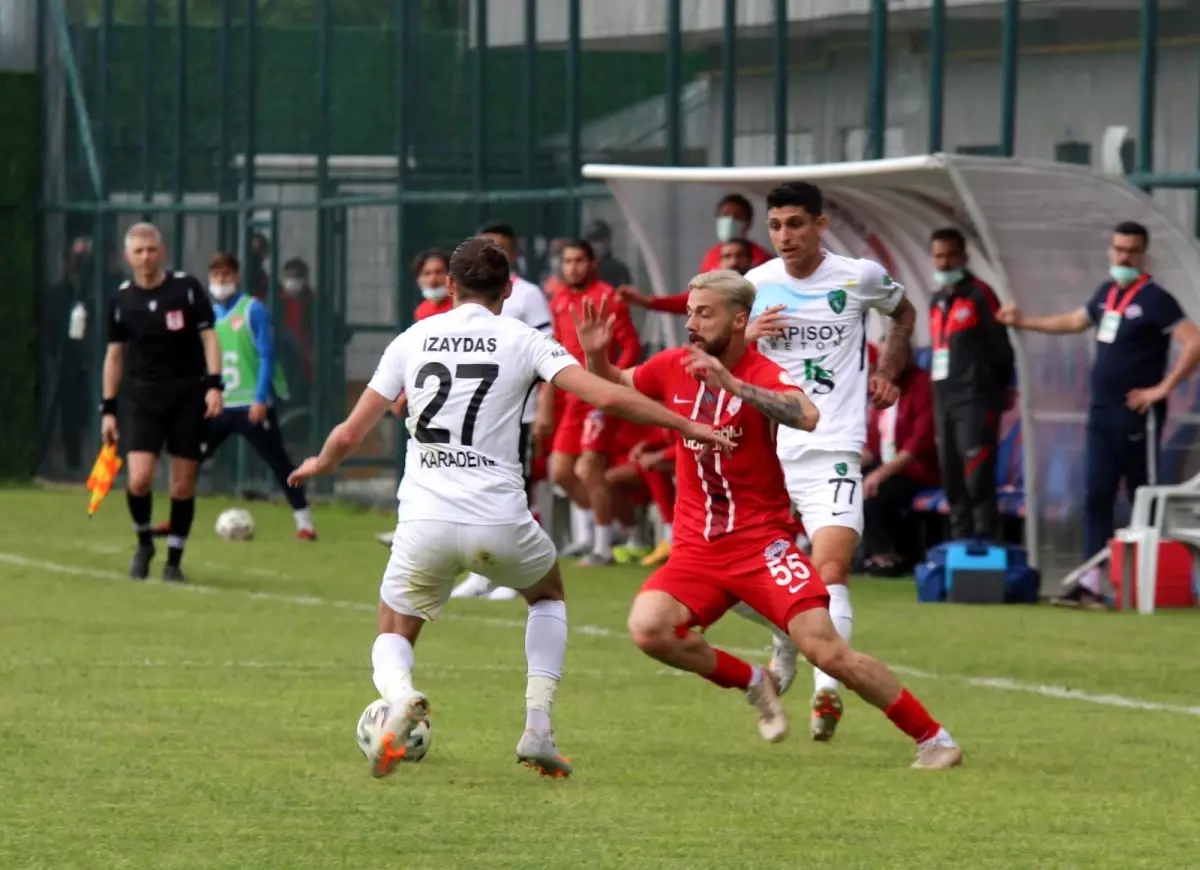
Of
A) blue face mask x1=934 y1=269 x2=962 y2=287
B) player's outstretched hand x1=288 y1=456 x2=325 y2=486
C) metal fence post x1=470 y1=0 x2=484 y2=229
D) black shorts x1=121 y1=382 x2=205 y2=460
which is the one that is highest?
metal fence post x1=470 y1=0 x2=484 y2=229

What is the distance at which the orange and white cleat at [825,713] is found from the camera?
10000mm

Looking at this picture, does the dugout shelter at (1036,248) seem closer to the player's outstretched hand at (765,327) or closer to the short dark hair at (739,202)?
the short dark hair at (739,202)

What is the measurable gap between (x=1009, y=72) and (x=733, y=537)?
9.72 m

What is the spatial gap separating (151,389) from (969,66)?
6.15m

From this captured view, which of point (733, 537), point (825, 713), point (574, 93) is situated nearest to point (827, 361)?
point (825, 713)

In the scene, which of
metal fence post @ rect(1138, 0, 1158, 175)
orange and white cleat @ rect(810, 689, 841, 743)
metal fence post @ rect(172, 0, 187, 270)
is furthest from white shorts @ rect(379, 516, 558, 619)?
metal fence post @ rect(172, 0, 187, 270)

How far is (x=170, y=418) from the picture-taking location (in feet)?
53.4

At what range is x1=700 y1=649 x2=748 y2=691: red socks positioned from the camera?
9.59m

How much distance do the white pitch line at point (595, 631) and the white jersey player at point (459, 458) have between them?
354 centimetres

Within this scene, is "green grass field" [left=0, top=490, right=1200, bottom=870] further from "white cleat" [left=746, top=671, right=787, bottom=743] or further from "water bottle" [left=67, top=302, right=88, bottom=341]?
"water bottle" [left=67, top=302, right=88, bottom=341]

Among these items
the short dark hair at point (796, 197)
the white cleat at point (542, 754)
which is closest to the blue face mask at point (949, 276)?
the short dark hair at point (796, 197)

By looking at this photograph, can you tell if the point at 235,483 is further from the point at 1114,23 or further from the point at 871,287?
the point at 871,287

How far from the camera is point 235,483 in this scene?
26.8 metres

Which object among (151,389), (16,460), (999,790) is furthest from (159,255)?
(16,460)
